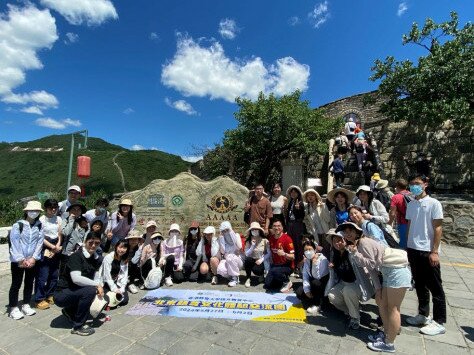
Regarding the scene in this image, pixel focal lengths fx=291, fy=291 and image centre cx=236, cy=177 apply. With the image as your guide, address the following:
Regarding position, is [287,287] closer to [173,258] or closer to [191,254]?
[191,254]

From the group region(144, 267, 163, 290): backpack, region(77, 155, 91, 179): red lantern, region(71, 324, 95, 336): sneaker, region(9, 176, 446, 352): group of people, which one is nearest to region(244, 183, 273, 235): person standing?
region(9, 176, 446, 352): group of people

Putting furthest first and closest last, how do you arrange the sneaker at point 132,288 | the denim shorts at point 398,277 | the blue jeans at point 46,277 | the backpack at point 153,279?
the backpack at point 153,279 → the sneaker at point 132,288 → the blue jeans at point 46,277 → the denim shorts at point 398,277

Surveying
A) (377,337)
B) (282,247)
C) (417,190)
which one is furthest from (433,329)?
(282,247)

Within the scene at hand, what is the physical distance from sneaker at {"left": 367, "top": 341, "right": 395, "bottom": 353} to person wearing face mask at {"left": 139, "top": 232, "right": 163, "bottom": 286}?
3.54 m

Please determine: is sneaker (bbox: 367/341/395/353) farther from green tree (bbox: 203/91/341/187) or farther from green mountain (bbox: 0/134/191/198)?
green mountain (bbox: 0/134/191/198)

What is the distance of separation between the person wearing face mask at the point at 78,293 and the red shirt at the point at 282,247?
2.65 metres

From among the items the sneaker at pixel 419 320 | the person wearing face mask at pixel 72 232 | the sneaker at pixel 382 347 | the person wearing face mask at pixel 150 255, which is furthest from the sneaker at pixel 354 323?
the person wearing face mask at pixel 72 232

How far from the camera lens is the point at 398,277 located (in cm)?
275

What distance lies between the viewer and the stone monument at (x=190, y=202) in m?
6.89

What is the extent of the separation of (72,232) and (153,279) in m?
1.49

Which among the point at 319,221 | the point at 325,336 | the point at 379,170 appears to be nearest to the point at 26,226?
the point at 325,336

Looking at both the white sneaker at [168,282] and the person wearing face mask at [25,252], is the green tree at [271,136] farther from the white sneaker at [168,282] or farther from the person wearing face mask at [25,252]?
the person wearing face mask at [25,252]

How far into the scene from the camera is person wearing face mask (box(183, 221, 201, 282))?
5.35m

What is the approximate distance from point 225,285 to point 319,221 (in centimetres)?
199
